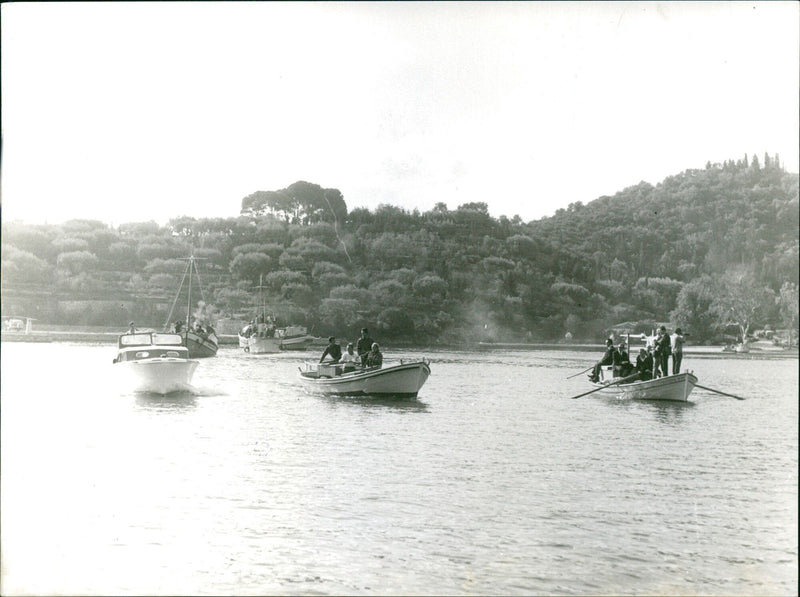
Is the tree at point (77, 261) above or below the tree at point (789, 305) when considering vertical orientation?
above

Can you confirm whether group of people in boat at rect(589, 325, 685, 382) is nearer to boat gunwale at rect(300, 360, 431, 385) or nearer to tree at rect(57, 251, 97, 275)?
boat gunwale at rect(300, 360, 431, 385)

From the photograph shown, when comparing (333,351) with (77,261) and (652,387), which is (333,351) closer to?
(77,261)

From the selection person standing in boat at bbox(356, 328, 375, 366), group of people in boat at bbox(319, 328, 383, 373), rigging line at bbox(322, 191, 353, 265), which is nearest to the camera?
rigging line at bbox(322, 191, 353, 265)

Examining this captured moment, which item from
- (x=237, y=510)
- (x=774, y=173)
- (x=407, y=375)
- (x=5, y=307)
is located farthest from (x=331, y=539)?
(x=407, y=375)

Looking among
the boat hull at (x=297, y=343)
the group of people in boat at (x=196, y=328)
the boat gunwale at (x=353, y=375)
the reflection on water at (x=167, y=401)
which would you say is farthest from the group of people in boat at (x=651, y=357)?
the reflection on water at (x=167, y=401)

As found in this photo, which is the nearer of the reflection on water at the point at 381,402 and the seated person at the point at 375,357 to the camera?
the seated person at the point at 375,357

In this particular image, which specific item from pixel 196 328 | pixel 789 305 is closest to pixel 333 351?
pixel 196 328

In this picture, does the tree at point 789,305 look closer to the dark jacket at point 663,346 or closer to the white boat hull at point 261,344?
the dark jacket at point 663,346

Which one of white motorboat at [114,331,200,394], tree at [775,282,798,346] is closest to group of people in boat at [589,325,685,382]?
tree at [775,282,798,346]
